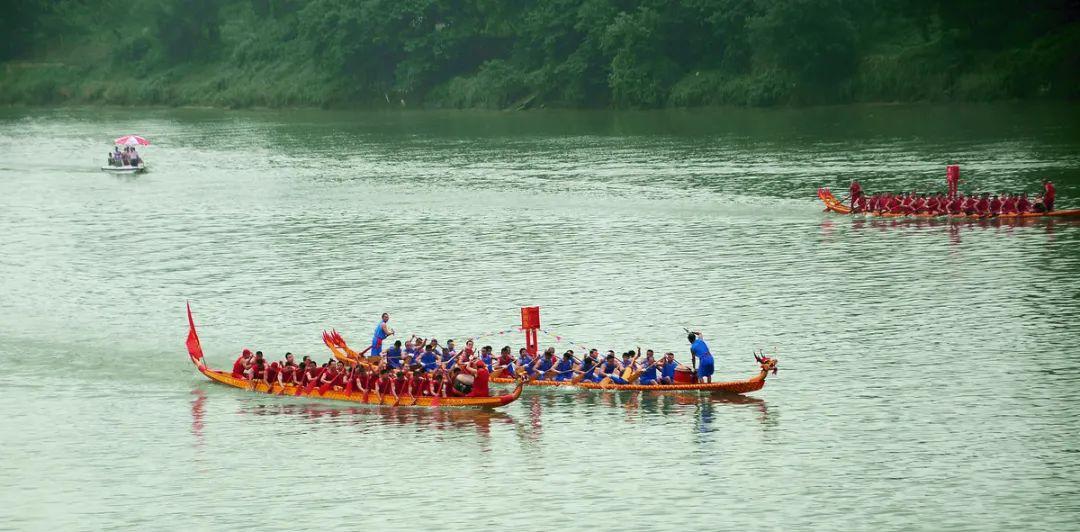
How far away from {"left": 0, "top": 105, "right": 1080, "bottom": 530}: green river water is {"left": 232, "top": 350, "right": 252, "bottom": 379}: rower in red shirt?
82 centimetres

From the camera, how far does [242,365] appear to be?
137ft

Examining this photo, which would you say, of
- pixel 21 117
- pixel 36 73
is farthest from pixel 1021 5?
pixel 36 73

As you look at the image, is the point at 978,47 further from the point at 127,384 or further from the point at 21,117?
the point at 21,117

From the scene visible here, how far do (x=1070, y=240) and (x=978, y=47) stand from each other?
52731mm

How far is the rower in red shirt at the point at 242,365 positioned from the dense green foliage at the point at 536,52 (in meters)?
75.0

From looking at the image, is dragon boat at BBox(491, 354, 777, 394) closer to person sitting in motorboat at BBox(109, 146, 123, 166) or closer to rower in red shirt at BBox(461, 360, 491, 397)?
A: rower in red shirt at BBox(461, 360, 491, 397)

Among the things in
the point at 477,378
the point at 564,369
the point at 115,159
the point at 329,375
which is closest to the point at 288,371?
the point at 329,375

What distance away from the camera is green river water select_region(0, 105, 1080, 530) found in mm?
31516

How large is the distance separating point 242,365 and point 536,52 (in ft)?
298

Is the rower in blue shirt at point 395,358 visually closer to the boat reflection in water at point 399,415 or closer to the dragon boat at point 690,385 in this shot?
the boat reflection in water at point 399,415

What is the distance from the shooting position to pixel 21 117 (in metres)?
150

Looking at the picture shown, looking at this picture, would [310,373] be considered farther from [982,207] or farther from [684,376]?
[982,207]

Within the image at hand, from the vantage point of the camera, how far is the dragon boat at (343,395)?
123ft

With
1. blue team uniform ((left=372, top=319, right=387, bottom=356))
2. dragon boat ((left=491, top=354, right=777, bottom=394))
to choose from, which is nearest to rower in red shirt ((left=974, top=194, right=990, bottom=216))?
dragon boat ((left=491, top=354, right=777, bottom=394))
